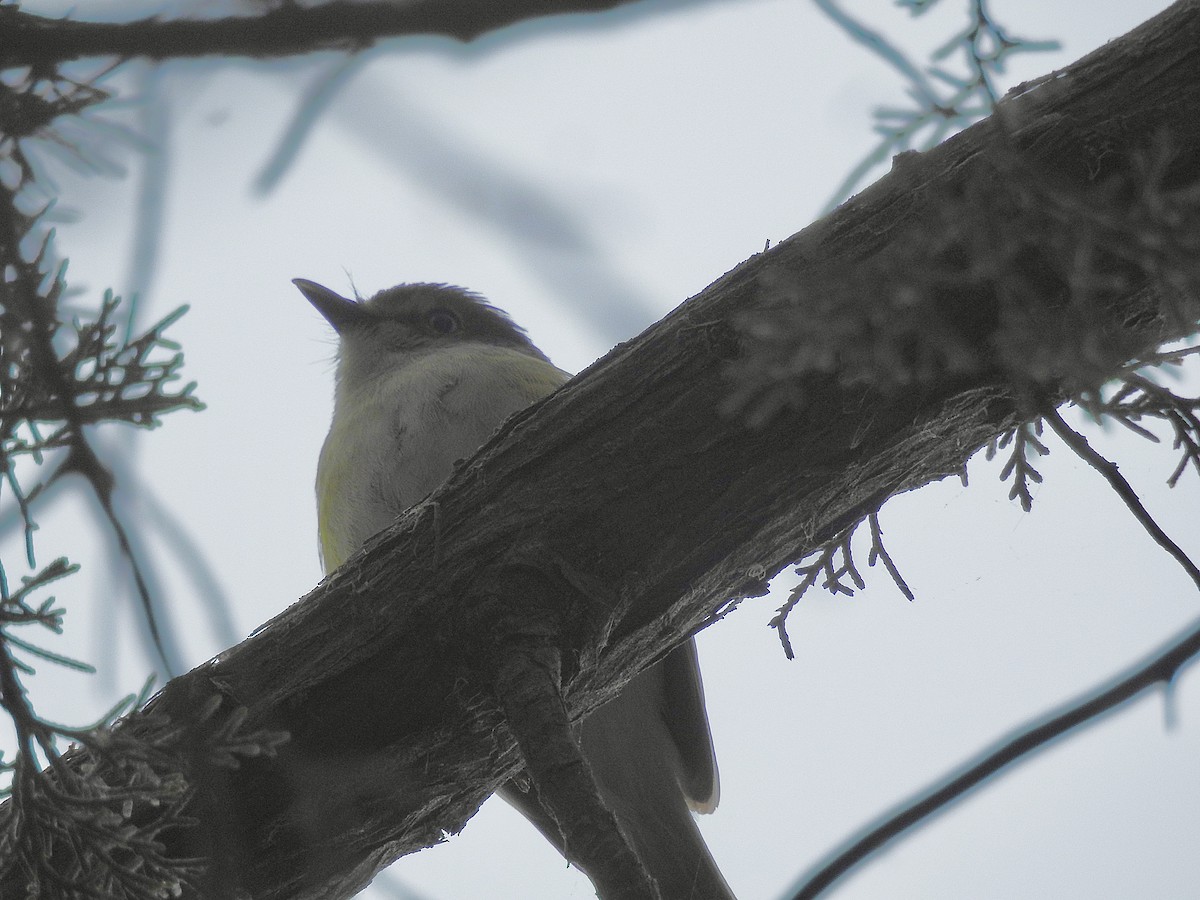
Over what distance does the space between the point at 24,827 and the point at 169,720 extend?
13.4 inches

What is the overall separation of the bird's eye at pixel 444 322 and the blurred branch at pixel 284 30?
419 centimetres

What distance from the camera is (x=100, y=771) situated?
106 inches

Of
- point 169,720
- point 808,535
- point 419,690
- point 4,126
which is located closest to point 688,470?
point 808,535

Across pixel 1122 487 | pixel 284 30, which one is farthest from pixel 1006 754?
pixel 284 30

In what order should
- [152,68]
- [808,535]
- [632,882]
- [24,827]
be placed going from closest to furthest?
1. [152,68]
2. [632,882]
3. [24,827]
4. [808,535]

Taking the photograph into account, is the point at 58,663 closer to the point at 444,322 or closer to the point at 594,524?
the point at 594,524

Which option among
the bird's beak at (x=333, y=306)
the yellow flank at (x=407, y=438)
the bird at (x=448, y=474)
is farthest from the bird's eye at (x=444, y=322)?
the yellow flank at (x=407, y=438)

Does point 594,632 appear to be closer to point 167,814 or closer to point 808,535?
point 808,535

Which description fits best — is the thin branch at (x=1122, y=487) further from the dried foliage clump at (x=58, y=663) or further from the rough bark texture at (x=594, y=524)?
the dried foliage clump at (x=58, y=663)

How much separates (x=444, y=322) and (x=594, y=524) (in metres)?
3.66

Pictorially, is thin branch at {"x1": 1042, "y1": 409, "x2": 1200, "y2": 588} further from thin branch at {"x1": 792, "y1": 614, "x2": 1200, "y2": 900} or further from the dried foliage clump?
the dried foliage clump

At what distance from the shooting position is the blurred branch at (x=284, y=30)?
1757mm

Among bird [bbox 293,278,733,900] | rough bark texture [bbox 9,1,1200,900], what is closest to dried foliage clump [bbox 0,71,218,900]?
rough bark texture [bbox 9,1,1200,900]

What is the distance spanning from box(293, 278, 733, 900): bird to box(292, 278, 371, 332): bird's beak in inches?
35.1
